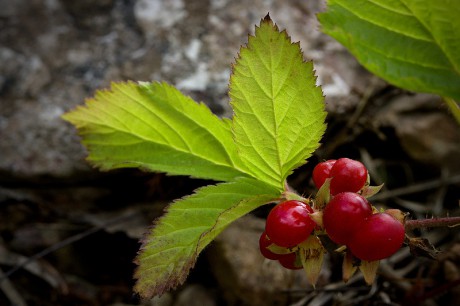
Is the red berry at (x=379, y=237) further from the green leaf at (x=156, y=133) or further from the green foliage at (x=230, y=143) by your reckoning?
the green leaf at (x=156, y=133)

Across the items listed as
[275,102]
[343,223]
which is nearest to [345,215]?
[343,223]

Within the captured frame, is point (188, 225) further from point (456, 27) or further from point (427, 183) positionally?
point (427, 183)

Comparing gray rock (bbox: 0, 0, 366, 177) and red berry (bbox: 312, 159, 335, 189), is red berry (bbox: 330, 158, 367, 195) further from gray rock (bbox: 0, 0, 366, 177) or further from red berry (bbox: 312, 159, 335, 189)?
gray rock (bbox: 0, 0, 366, 177)

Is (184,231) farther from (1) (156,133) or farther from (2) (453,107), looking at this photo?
(2) (453,107)

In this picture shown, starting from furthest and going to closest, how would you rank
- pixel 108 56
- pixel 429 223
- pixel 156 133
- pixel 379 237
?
pixel 108 56 < pixel 156 133 < pixel 429 223 < pixel 379 237

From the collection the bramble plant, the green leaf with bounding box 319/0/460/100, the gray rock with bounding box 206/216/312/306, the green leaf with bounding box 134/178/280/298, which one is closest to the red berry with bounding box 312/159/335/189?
the bramble plant

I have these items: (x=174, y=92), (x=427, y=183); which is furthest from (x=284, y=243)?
(x=427, y=183)
